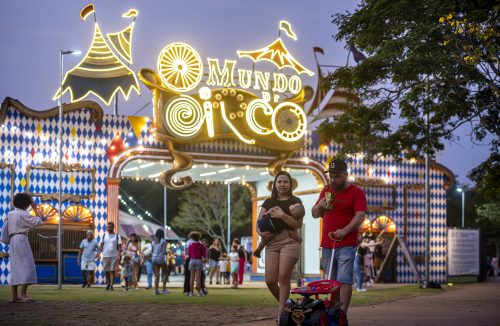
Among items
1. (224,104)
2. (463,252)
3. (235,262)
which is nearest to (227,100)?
(224,104)

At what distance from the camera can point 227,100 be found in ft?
97.7

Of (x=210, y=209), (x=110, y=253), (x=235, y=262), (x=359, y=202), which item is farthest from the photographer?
(x=210, y=209)

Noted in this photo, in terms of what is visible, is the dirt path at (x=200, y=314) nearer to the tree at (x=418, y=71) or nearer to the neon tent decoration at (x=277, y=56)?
the tree at (x=418, y=71)

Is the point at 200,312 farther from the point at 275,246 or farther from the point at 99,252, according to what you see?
the point at 99,252

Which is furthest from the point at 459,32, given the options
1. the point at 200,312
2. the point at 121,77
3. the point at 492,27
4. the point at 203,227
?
the point at 203,227

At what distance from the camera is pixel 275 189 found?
10.4 meters

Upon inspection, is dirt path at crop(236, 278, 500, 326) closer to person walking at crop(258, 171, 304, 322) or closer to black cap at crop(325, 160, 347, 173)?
person walking at crop(258, 171, 304, 322)

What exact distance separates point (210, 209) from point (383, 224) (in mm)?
31801

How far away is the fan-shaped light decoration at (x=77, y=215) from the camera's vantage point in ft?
90.6

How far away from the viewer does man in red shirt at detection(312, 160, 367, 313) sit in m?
9.62

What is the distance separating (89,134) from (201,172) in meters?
6.57

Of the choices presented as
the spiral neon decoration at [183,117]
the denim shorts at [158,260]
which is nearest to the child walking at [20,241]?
the denim shorts at [158,260]

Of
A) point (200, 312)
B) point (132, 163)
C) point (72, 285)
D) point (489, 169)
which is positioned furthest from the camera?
point (132, 163)

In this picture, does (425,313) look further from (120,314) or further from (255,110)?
(255,110)
